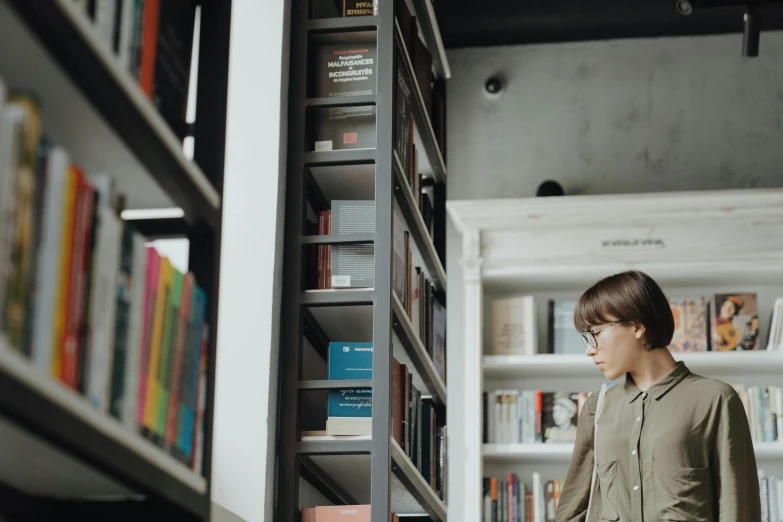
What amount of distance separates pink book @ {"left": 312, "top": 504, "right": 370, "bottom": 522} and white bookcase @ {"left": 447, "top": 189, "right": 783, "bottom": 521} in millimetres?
1807

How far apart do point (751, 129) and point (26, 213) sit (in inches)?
176

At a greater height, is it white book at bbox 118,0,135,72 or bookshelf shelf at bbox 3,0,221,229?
white book at bbox 118,0,135,72

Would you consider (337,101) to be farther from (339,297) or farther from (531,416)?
(531,416)

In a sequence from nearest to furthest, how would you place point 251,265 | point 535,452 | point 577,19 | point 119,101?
point 119,101
point 251,265
point 535,452
point 577,19

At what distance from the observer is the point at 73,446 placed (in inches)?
46.1

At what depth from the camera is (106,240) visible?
1267 millimetres

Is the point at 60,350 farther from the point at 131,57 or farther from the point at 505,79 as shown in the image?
the point at 505,79

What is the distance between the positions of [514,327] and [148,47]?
334 centimetres

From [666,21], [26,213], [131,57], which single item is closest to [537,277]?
[666,21]

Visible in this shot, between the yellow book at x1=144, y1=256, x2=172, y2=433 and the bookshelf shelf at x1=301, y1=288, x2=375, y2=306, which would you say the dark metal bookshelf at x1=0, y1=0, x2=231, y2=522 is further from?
the bookshelf shelf at x1=301, y1=288, x2=375, y2=306

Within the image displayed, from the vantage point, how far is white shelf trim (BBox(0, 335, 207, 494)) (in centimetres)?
106

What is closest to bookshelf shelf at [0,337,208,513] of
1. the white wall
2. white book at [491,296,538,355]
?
the white wall

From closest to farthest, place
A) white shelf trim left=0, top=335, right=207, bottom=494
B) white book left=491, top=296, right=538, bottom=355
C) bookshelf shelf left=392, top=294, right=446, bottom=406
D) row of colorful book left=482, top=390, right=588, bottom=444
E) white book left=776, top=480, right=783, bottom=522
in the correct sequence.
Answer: white shelf trim left=0, top=335, right=207, bottom=494, bookshelf shelf left=392, top=294, right=446, bottom=406, white book left=776, top=480, right=783, bottom=522, row of colorful book left=482, top=390, right=588, bottom=444, white book left=491, top=296, right=538, bottom=355

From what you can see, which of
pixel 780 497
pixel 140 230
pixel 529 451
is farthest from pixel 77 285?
pixel 780 497
